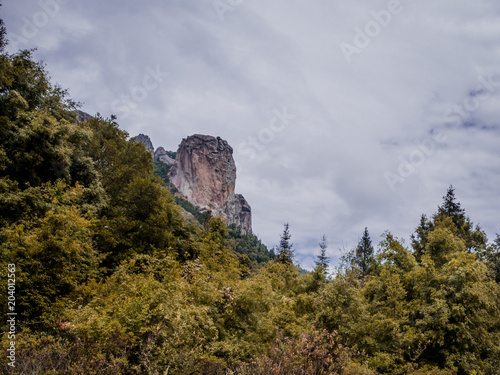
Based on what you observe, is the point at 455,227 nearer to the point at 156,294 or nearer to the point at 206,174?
the point at 156,294

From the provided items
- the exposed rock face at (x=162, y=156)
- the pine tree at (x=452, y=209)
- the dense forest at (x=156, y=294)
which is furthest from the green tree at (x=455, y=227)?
the exposed rock face at (x=162, y=156)

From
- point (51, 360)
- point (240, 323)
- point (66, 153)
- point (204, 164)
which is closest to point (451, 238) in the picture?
point (240, 323)

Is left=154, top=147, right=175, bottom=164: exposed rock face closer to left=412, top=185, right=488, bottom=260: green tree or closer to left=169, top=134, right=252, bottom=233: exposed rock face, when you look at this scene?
left=169, top=134, right=252, bottom=233: exposed rock face

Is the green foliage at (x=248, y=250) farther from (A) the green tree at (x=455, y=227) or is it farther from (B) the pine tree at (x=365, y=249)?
(A) the green tree at (x=455, y=227)

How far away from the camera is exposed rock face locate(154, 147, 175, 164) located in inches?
6510

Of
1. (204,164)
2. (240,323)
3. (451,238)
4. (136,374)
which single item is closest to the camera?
(136,374)

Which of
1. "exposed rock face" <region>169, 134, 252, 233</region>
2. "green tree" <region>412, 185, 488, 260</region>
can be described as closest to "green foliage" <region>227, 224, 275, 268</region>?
"exposed rock face" <region>169, 134, 252, 233</region>

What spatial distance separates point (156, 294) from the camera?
6.41m

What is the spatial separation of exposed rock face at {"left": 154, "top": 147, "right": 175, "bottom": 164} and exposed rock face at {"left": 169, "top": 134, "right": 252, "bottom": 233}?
57.2m

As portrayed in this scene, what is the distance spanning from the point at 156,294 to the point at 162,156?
559ft

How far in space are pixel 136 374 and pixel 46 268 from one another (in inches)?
163

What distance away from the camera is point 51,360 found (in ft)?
15.1

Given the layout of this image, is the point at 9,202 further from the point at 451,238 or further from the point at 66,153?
the point at 451,238

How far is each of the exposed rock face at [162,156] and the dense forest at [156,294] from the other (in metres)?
152
